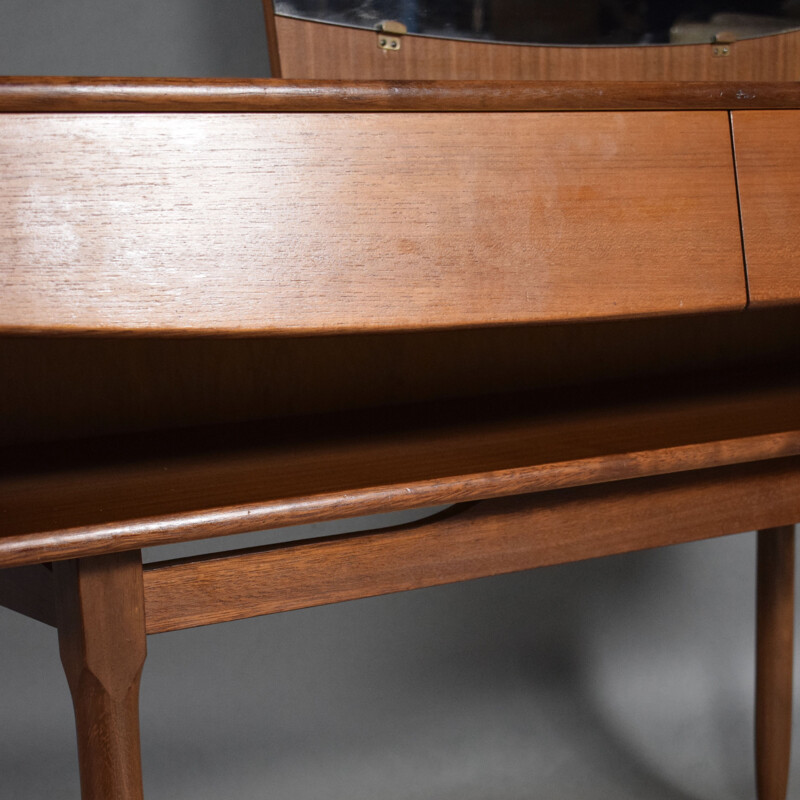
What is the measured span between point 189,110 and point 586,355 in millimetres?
692

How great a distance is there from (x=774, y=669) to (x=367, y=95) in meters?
0.94

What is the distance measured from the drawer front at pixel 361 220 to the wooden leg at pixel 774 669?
0.68 meters

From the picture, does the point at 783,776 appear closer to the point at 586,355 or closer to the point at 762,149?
the point at 586,355

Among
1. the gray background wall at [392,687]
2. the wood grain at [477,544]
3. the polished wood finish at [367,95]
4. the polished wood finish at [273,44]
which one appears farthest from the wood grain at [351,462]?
the gray background wall at [392,687]

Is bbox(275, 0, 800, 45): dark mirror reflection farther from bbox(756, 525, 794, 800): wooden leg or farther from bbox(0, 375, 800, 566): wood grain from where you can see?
bbox(756, 525, 794, 800): wooden leg

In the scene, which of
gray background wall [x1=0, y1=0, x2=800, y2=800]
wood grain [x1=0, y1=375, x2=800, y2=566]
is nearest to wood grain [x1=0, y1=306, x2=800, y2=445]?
wood grain [x1=0, y1=375, x2=800, y2=566]

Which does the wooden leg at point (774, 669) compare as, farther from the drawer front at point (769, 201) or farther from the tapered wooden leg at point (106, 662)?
the tapered wooden leg at point (106, 662)

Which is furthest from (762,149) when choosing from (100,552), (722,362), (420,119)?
(722,362)

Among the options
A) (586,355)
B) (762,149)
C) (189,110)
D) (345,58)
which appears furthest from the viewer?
(586,355)

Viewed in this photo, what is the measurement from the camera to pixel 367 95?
52 centimetres

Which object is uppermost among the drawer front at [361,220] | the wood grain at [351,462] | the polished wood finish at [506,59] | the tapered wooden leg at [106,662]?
the polished wood finish at [506,59]

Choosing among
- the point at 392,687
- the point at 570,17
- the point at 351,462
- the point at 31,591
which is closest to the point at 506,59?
the point at 570,17

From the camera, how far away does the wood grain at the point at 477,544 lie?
57 cm

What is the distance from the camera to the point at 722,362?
3.92 ft
